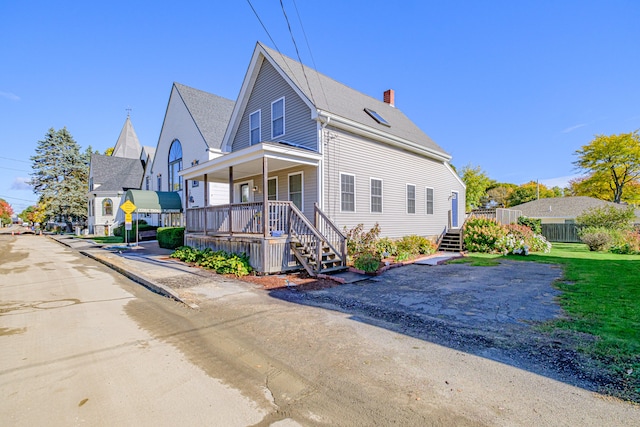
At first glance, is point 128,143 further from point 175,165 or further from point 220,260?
point 220,260

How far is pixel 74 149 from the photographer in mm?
39750

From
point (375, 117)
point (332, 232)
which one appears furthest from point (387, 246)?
point (375, 117)

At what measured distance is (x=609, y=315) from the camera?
5070mm

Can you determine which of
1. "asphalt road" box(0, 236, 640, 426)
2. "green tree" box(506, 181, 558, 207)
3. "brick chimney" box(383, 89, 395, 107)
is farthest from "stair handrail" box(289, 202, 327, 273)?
"green tree" box(506, 181, 558, 207)

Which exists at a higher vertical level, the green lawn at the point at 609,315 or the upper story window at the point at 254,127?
the upper story window at the point at 254,127

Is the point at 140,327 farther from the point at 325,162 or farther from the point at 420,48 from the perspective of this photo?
the point at 420,48

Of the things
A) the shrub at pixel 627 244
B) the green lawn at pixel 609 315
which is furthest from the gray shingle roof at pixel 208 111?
the shrub at pixel 627 244

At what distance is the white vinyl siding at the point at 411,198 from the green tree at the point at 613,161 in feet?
123

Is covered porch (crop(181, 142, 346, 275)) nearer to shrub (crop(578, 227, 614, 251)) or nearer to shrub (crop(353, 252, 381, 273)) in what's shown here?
shrub (crop(353, 252, 381, 273))

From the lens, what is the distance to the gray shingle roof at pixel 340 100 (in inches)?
489

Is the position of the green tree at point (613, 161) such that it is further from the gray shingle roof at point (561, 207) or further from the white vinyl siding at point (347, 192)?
the white vinyl siding at point (347, 192)

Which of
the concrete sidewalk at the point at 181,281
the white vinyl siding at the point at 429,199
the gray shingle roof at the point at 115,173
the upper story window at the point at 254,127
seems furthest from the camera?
the gray shingle roof at the point at 115,173

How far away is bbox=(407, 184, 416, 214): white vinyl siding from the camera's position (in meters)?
15.5

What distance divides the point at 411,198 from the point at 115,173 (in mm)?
33560
